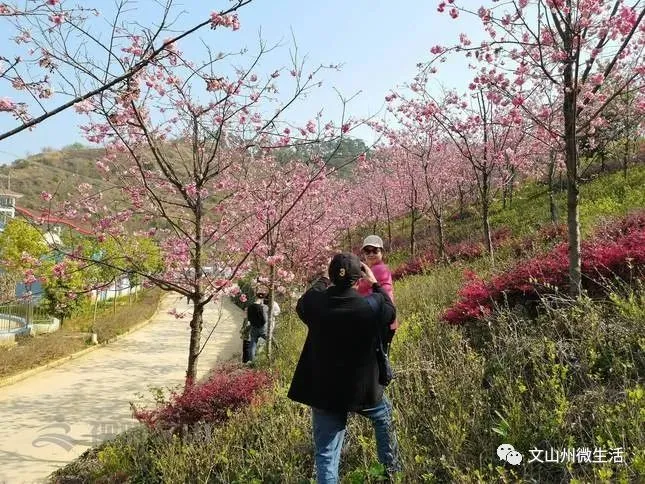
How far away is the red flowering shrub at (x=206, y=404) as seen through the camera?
520 centimetres

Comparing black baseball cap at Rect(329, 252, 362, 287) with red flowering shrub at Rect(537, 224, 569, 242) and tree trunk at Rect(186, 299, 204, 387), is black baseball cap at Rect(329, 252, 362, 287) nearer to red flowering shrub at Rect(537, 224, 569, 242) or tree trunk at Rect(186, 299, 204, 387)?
tree trunk at Rect(186, 299, 204, 387)

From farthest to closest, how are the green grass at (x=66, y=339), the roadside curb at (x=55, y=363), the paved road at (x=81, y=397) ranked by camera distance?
the green grass at (x=66, y=339) → the roadside curb at (x=55, y=363) → the paved road at (x=81, y=397)

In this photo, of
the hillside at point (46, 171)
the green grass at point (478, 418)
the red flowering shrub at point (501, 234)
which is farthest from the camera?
the hillside at point (46, 171)

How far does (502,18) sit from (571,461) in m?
3.92

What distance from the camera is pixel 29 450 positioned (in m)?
6.57

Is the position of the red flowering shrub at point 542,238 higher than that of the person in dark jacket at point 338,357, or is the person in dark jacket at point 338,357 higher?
the red flowering shrub at point 542,238

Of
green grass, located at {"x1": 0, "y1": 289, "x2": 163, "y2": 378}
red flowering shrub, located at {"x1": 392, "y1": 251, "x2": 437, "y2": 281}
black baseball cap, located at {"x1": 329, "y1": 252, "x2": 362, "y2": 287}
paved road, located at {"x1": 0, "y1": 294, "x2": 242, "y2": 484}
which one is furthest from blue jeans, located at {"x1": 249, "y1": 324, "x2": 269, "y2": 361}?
black baseball cap, located at {"x1": 329, "y1": 252, "x2": 362, "y2": 287}

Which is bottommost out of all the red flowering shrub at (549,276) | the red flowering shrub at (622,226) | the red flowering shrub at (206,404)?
the red flowering shrub at (206,404)

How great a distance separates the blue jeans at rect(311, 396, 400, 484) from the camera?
9.29 ft

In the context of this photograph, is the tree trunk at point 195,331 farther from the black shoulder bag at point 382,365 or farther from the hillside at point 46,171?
the hillside at point 46,171

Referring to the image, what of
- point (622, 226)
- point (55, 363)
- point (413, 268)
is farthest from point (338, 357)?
point (55, 363)

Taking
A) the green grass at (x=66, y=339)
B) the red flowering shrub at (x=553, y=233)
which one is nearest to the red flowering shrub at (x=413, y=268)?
the red flowering shrub at (x=553, y=233)

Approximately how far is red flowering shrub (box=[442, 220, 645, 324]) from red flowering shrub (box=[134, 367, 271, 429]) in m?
2.56

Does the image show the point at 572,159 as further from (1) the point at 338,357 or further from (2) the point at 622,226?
(2) the point at 622,226
